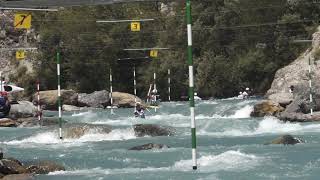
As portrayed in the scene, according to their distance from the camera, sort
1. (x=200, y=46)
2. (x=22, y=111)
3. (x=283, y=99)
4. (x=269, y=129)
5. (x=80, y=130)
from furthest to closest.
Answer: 1. (x=200, y=46)
2. (x=22, y=111)
3. (x=283, y=99)
4. (x=269, y=129)
5. (x=80, y=130)

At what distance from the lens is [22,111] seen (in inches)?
1270

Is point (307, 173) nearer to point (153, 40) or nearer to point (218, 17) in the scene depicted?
point (218, 17)

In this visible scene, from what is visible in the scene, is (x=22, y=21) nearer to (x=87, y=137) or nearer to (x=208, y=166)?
(x=87, y=137)

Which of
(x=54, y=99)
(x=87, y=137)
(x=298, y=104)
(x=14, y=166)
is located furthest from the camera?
(x=54, y=99)

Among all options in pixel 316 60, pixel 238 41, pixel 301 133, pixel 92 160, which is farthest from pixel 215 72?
pixel 92 160

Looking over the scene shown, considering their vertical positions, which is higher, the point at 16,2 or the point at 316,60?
the point at 16,2

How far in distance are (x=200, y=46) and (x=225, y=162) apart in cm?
4047

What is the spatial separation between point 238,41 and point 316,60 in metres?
17.7

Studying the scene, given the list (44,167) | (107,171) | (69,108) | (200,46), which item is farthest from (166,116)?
(200,46)

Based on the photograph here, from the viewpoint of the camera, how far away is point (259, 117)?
27.1m

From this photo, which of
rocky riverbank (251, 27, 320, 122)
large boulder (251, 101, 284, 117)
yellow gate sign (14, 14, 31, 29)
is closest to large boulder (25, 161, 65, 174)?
yellow gate sign (14, 14, 31, 29)

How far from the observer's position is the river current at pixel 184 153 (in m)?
13.1

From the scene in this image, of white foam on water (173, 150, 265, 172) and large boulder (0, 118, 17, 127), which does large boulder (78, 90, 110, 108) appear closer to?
large boulder (0, 118, 17, 127)

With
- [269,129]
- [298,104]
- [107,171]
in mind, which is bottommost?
[269,129]
